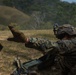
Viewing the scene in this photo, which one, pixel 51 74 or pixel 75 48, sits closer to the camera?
pixel 75 48

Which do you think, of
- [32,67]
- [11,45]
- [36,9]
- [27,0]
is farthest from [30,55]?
[27,0]

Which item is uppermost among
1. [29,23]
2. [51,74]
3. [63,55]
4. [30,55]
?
[63,55]

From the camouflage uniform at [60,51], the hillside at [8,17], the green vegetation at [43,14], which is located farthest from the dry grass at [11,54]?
the green vegetation at [43,14]

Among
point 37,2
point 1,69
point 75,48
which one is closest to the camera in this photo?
point 75,48

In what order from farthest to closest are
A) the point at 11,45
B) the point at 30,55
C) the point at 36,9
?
the point at 36,9, the point at 11,45, the point at 30,55

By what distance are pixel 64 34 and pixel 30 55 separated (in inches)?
347

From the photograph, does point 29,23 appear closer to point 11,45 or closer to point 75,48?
point 11,45

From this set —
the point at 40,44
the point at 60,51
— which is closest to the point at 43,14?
the point at 40,44

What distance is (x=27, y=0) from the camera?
3388 inches

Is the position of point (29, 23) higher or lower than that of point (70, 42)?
lower

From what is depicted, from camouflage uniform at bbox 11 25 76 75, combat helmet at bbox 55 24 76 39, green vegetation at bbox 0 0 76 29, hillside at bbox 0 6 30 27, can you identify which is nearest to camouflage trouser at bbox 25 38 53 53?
camouflage uniform at bbox 11 25 76 75

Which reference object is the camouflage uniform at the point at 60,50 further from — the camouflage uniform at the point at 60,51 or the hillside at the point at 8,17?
the hillside at the point at 8,17

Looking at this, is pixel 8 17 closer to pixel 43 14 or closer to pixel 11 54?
pixel 43 14

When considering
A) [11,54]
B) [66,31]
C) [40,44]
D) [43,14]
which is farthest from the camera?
[43,14]
